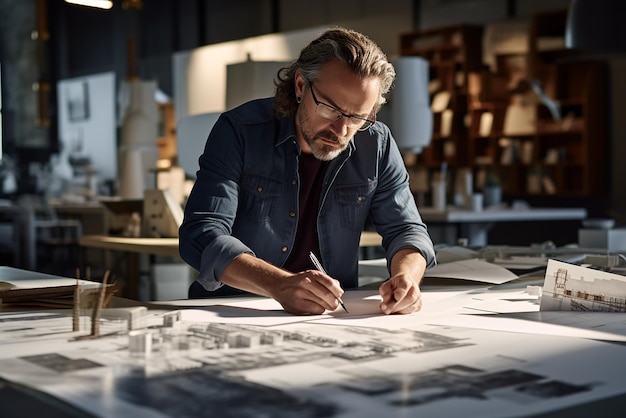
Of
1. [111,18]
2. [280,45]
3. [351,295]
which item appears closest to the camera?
[351,295]

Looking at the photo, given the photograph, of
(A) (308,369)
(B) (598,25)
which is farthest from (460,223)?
(A) (308,369)

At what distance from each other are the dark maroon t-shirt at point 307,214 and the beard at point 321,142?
13 centimetres

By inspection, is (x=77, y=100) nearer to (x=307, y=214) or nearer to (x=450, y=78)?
(x=450, y=78)

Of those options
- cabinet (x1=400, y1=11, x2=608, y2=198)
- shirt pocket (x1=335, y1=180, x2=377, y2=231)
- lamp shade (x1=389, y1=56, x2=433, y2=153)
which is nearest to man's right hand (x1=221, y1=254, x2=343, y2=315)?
shirt pocket (x1=335, y1=180, x2=377, y2=231)

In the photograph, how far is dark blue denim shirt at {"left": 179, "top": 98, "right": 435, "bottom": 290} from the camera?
2.40 metres

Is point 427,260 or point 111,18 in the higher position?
point 111,18

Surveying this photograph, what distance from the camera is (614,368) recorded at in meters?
1.41

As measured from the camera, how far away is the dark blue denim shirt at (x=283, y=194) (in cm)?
240

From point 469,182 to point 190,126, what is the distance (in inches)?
150

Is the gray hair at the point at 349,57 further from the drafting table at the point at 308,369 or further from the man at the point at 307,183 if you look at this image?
the drafting table at the point at 308,369

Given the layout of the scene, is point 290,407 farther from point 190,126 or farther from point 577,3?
point 577,3

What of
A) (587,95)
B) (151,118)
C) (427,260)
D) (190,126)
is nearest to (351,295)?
(427,260)

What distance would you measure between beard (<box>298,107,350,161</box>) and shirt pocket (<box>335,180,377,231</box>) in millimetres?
156

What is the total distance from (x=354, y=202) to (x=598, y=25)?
263 cm
